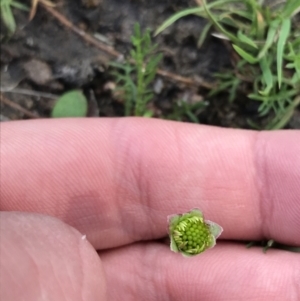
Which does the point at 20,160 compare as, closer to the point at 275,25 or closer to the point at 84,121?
the point at 84,121

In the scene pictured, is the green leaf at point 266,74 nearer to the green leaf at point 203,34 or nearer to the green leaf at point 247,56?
the green leaf at point 247,56

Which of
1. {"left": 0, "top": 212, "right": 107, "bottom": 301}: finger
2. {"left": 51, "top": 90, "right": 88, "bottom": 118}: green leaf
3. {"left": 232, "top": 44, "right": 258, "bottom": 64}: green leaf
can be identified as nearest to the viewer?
{"left": 0, "top": 212, "right": 107, "bottom": 301}: finger

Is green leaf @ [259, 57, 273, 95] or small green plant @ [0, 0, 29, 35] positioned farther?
small green plant @ [0, 0, 29, 35]

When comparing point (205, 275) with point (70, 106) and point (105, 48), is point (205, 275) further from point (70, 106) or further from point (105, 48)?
point (105, 48)

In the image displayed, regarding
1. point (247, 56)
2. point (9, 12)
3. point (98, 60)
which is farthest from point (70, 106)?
point (247, 56)

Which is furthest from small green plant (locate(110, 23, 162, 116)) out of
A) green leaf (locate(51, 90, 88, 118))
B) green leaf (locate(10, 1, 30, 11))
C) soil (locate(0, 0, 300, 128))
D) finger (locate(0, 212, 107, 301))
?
finger (locate(0, 212, 107, 301))

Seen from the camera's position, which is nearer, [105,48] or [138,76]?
[138,76]

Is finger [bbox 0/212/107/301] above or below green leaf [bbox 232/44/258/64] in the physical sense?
below

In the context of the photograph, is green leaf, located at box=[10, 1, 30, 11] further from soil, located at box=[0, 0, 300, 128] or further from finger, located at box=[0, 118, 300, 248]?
finger, located at box=[0, 118, 300, 248]

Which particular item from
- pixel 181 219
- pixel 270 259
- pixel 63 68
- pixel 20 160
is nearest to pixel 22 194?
pixel 20 160
